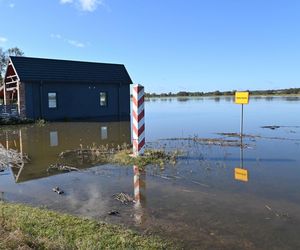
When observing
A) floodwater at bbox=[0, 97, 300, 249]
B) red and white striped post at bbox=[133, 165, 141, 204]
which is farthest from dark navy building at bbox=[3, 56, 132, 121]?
red and white striped post at bbox=[133, 165, 141, 204]

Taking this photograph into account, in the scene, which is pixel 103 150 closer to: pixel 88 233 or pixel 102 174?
pixel 102 174

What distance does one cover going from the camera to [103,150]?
442 inches

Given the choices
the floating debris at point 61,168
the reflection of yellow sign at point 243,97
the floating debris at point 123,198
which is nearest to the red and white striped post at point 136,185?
the floating debris at point 123,198

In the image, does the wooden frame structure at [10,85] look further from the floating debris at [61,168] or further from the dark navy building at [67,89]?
the floating debris at [61,168]

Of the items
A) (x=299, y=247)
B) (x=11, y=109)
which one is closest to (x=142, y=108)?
(x=299, y=247)

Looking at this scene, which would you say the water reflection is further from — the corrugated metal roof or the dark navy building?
the corrugated metal roof

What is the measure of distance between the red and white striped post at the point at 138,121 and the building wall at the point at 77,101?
17.1m

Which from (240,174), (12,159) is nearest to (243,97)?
(240,174)

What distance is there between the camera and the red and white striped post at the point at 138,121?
32.3 ft

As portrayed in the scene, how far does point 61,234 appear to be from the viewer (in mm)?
Result: 4473

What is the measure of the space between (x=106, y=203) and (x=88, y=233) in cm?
147

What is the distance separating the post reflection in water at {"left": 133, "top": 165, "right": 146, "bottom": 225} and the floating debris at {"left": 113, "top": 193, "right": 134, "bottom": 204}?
0.11 metres

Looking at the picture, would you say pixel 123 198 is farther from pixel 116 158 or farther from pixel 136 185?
pixel 116 158

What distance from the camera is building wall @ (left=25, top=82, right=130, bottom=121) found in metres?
25.6
